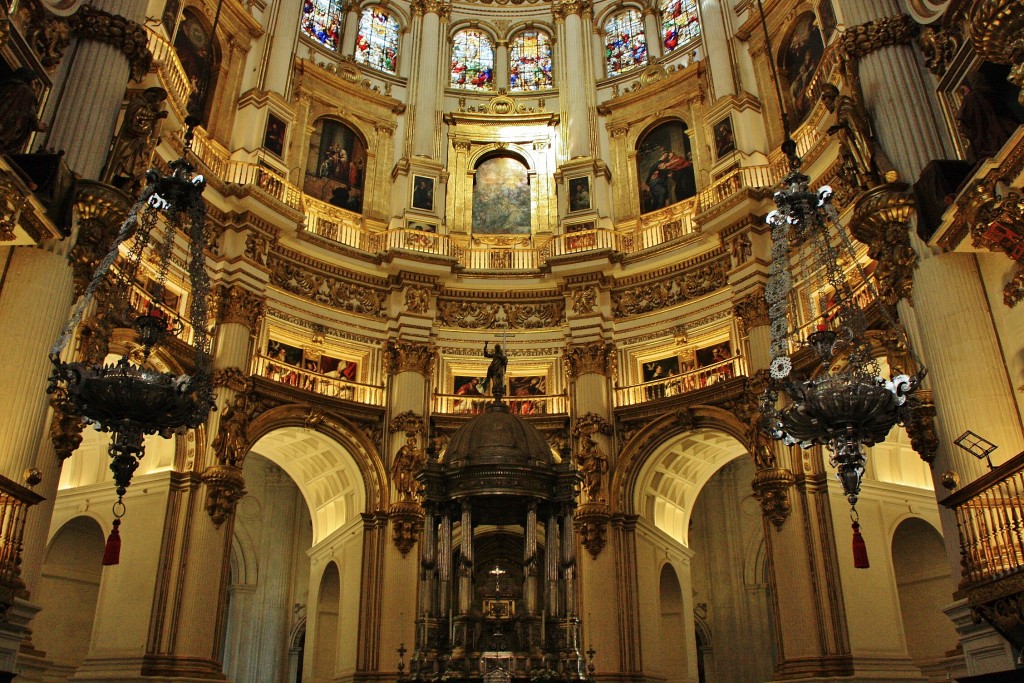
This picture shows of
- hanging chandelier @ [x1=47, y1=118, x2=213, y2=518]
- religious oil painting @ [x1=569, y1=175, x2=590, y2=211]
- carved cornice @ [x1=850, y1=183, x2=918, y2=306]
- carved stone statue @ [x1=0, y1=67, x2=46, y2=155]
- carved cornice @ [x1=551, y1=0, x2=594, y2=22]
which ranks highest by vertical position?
carved cornice @ [x1=551, y1=0, x2=594, y2=22]

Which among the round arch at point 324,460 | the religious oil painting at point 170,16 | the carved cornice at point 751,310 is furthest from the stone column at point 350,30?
the carved cornice at point 751,310

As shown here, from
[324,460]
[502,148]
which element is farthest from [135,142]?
[502,148]

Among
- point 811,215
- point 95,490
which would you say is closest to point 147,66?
point 95,490

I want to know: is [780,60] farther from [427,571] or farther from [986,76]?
[427,571]

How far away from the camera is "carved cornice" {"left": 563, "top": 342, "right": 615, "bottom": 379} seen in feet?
74.1

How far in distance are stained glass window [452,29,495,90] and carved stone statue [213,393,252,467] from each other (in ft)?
45.3

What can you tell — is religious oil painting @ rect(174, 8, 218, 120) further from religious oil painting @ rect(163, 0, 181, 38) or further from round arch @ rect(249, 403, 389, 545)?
round arch @ rect(249, 403, 389, 545)

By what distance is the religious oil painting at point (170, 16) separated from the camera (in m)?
20.6

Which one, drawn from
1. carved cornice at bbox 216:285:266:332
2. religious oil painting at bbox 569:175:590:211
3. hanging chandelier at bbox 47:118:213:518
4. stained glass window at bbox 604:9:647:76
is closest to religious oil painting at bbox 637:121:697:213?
religious oil painting at bbox 569:175:590:211

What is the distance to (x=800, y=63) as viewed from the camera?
22312 millimetres

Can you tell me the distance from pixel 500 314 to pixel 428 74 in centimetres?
839

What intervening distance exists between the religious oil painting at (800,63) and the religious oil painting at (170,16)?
15741 millimetres

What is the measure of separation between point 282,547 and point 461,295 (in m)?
9.86

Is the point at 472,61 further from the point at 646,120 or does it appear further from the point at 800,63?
the point at 800,63
